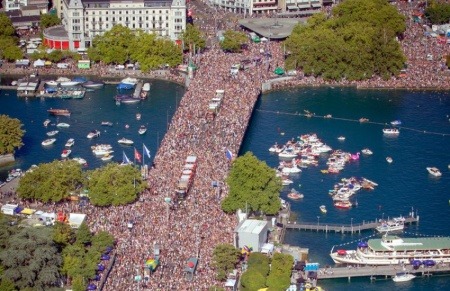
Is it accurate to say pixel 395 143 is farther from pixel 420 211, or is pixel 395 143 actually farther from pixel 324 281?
pixel 324 281

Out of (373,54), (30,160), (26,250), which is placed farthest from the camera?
(373,54)

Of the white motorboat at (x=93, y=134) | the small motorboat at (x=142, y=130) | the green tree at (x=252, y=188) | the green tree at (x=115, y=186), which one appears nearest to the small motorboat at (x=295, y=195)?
the green tree at (x=252, y=188)

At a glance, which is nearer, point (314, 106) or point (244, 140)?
point (244, 140)

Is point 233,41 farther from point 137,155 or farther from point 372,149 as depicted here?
point 137,155

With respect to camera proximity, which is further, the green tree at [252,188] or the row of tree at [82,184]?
the row of tree at [82,184]

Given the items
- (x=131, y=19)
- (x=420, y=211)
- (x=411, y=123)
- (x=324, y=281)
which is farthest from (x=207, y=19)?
(x=324, y=281)

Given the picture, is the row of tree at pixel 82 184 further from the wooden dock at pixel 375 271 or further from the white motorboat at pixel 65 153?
the wooden dock at pixel 375 271
